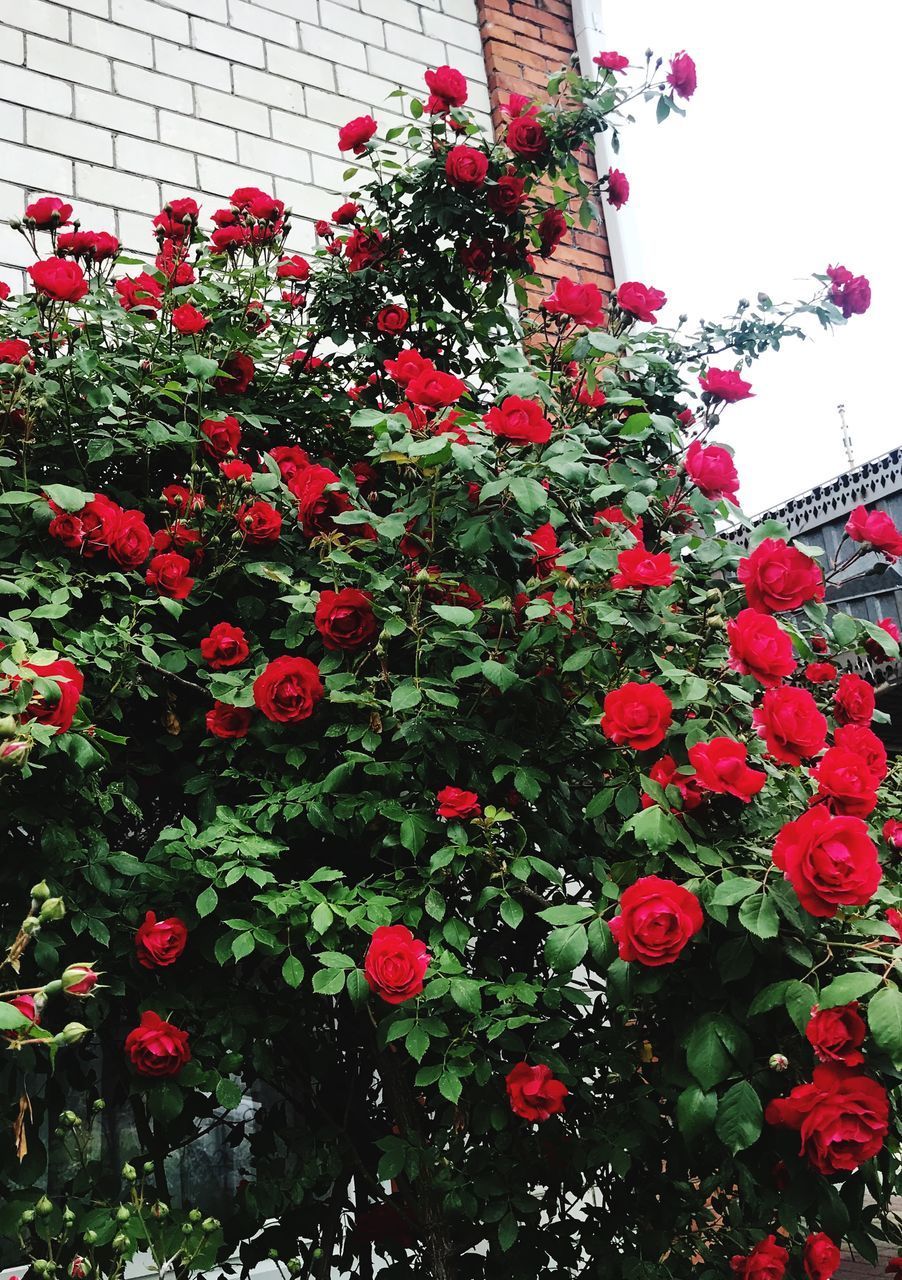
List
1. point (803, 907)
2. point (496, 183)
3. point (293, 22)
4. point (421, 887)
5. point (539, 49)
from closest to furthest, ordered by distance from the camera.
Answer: point (803, 907)
point (421, 887)
point (496, 183)
point (293, 22)
point (539, 49)

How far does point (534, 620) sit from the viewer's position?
1.56 m

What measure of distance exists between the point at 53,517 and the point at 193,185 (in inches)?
80.1

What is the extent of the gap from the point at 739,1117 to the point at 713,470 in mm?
913

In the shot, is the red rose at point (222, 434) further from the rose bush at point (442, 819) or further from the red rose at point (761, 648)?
Answer: the red rose at point (761, 648)

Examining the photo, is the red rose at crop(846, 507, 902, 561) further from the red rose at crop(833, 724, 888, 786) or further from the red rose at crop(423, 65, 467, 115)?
the red rose at crop(423, 65, 467, 115)

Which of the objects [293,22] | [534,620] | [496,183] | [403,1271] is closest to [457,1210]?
[403,1271]

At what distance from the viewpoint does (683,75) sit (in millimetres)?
2121

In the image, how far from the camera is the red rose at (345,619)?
1.55 metres

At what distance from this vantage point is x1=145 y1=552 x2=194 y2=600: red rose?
5.28 feet

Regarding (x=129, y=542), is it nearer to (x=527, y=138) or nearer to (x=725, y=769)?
(x=725, y=769)

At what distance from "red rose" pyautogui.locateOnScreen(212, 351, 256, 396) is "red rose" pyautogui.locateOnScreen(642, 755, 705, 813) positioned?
110cm

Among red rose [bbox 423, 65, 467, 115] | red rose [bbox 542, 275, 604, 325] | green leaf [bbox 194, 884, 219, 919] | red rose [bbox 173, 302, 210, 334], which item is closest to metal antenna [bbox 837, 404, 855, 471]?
red rose [bbox 423, 65, 467, 115]

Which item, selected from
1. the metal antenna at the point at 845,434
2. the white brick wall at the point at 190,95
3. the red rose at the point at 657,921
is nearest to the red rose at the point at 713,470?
the red rose at the point at 657,921

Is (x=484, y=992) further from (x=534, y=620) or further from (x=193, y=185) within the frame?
(x=193, y=185)
